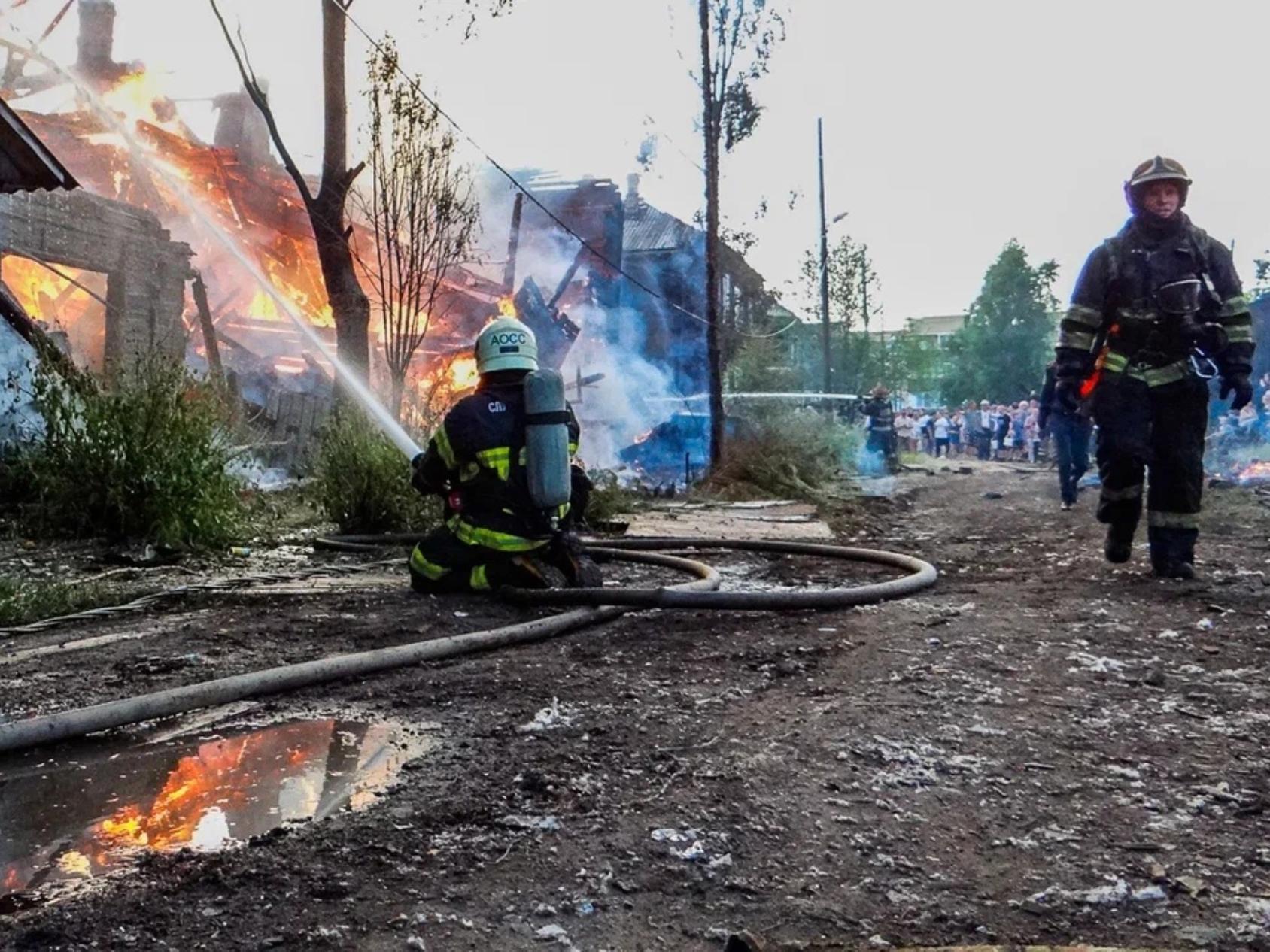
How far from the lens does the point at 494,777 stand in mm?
2727

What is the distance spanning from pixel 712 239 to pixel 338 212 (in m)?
7.83

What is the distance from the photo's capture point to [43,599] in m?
5.16

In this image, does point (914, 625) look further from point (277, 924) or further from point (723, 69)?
point (723, 69)

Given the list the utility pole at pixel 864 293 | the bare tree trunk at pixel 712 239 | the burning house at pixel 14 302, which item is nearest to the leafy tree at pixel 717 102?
the bare tree trunk at pixel 712 239

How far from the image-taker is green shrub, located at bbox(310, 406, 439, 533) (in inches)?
327

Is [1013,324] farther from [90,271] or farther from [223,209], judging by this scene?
[90,271]

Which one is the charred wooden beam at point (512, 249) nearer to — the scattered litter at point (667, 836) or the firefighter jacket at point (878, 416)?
the firefighter jacket at point (878, 416)

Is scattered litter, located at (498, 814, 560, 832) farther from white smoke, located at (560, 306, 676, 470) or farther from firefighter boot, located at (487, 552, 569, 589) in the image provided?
white smoke, located at (560, 306, 676, 470)

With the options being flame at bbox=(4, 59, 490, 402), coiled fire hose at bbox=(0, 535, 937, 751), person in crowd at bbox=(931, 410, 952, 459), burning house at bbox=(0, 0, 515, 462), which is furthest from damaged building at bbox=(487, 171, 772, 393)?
coiled fire hose at bbox=(0, 535, 937, 751)

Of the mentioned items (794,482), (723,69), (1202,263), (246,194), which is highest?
(723,69)

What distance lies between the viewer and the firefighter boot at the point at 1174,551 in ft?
18.6

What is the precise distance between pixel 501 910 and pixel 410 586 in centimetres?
413

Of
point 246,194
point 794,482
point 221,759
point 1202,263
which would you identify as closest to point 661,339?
point 246,194

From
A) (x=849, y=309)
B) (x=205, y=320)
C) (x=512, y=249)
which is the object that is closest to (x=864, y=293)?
(x=849, y=309)
